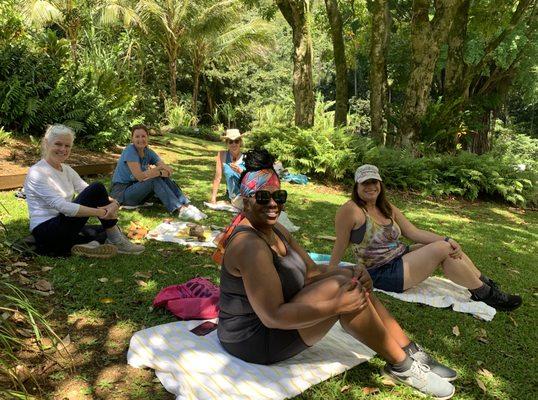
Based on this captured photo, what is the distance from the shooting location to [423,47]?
37.0 feet

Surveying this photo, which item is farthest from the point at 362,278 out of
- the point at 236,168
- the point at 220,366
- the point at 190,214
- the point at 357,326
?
the point at 236,168

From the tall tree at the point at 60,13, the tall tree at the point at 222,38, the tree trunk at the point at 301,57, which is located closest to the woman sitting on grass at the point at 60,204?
the tree trunk at the point at 301,57

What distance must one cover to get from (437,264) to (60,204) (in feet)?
11.5

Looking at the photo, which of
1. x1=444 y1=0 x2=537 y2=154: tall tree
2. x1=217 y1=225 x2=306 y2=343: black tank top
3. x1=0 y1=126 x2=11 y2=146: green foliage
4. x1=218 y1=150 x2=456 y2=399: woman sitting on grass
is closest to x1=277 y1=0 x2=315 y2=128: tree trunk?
x1=444 y1=0 x2=537 y2=154: tall tree

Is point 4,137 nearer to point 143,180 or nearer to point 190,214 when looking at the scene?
point 143,180

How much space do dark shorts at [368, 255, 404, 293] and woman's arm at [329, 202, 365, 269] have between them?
399 mm

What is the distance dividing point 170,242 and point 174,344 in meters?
2.54

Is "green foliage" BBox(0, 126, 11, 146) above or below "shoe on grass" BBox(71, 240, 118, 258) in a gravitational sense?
above

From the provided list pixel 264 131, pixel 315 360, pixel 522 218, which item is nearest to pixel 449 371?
pixel 315 360

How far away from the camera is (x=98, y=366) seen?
304cm

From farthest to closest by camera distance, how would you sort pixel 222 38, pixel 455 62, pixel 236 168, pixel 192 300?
pixel 222 38
pixel 455 62
pixel 236 168
pixel 192 300

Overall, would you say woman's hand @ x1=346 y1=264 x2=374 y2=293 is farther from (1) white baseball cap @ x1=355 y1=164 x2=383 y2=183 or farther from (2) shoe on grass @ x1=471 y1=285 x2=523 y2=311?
(2) shoe on grass @ x1=471 y1=285 x2=523 y2=311

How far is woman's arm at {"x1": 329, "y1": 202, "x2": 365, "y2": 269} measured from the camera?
428 centimetres

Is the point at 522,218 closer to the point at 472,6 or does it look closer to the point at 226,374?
the point at 472,6
